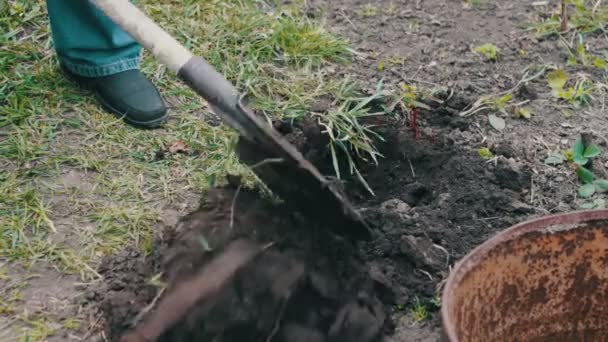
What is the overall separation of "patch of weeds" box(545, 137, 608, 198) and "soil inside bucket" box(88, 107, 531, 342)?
0.31 m

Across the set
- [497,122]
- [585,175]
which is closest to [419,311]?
[585,175]

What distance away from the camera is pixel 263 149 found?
8.45ft

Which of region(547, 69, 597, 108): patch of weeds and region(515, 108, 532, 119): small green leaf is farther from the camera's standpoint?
region(547, 69, 597, 108): patch of weeds

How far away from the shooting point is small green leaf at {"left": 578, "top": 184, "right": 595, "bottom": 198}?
3.31m

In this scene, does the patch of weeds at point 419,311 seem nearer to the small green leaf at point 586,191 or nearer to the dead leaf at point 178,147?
the small green leaf at point 586,191

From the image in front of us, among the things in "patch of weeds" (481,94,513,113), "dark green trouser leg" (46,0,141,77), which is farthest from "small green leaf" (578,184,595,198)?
"dark green trouser leg" (46,0,141,77)

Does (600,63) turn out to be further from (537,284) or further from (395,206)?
(537,284)

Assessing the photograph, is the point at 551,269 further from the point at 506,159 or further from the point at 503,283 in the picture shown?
the point at 506,159

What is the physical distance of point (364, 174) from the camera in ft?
11.3

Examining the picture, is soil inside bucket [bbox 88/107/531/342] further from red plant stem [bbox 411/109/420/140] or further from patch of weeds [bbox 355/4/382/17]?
patch of weeds [bbox 355/4/382/17]

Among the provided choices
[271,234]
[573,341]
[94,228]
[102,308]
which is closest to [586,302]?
[573,341]

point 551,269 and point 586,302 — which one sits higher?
point 551,269

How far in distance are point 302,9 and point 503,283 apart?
252 centimetres

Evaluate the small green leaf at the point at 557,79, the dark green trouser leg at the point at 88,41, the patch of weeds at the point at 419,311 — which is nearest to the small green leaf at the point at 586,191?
the small green leaf at the point at 557,79
